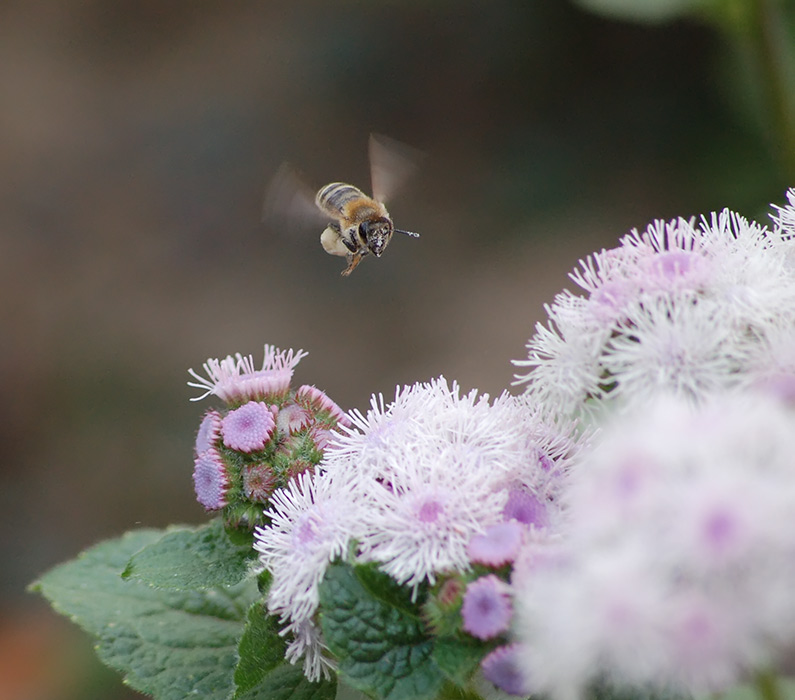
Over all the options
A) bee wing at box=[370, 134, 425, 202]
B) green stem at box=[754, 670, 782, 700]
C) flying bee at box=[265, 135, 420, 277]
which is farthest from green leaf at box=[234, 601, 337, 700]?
bee wing at box=[370, 134, 425, 202]

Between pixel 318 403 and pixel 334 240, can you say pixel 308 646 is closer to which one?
pixel 318 403

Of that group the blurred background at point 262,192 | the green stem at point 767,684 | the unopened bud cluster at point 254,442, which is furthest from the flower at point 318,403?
the blurred background at point 262,192

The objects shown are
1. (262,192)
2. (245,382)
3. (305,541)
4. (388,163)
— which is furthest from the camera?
(262,192)

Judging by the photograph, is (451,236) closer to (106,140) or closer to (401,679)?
(106,140)

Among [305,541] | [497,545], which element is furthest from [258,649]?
[497,545]

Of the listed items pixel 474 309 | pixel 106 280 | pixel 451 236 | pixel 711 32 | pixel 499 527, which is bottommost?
pixel 499 527

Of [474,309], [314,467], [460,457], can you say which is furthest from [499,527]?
[474,309]
